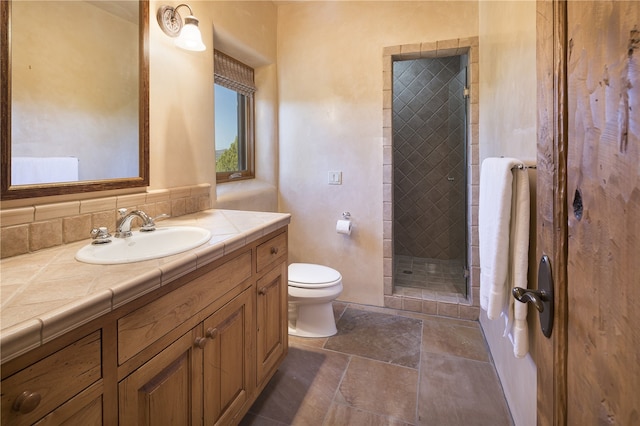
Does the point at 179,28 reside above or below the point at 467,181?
above

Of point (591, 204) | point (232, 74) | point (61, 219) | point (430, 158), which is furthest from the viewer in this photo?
point (430, 158)

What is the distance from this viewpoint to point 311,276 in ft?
7.28

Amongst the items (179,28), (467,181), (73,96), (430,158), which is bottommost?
(467,181)

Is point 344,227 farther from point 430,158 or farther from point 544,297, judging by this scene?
point 544,297

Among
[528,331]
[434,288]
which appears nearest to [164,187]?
[528,331]

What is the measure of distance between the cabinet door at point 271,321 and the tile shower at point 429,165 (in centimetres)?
200

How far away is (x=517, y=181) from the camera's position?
1.19 meters

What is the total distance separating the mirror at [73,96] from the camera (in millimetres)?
1044

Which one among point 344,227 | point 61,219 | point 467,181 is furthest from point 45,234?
point 467,181

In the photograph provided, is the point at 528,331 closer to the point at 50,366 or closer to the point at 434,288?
the point at 50,366

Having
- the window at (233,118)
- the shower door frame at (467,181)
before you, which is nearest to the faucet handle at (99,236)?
the window at (233,118)

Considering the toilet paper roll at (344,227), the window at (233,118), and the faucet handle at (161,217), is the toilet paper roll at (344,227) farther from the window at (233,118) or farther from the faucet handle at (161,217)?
the faucet handle at (161,217)

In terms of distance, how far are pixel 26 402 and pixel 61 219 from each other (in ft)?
Answer: 2.58

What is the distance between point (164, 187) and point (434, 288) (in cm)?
231
